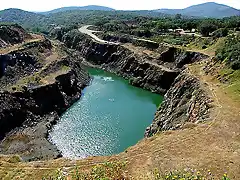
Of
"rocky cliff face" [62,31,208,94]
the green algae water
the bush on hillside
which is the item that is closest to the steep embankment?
the green algae water

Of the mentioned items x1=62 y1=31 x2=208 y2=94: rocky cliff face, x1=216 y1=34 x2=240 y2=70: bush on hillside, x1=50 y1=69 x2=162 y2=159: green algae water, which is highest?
x1=216 y1=34 x2=240 y2=70: bush on hillside

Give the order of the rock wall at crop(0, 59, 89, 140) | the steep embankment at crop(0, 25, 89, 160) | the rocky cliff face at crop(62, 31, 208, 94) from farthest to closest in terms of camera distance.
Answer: the rocky cliff face at crop(62, 31, 208, 94)
the rock wall at crop(0, 59, 89, 140)
the steep embankment at crop(0, 25, 89, 160)

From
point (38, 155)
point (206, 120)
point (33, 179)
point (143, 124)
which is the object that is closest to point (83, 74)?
point (143, 124)

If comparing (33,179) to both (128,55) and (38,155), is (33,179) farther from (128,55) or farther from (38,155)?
(128,55)

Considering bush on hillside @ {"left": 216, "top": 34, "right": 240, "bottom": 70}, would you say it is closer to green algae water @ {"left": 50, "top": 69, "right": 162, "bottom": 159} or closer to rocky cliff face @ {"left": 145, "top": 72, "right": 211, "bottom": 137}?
rocky cliff face @ {"left": 145, "top": 72, "right": 211, "bottom": 137}

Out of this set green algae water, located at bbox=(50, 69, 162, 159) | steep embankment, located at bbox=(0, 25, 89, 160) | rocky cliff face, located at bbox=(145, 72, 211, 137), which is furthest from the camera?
steep embankment, located at bbox=(0, 25, 89, 160)

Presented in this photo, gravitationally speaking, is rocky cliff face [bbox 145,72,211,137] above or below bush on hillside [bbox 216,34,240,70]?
below

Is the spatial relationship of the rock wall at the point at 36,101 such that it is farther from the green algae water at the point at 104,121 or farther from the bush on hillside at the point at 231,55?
the bush on hillside at the point at 231,55

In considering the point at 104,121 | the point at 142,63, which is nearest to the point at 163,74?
the point at 142,63
